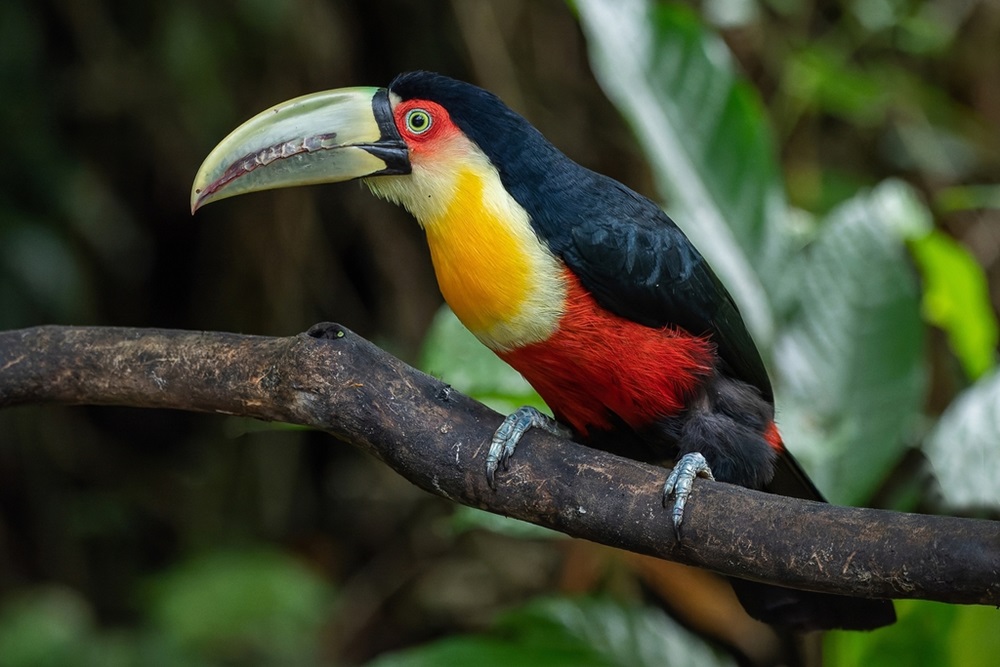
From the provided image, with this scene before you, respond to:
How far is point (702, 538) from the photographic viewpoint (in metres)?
1.25

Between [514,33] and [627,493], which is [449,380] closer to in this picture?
[627,493]

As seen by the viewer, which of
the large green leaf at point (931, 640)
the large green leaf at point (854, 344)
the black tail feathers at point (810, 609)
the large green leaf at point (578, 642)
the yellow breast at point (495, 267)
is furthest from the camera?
the large green leaf at point (854, 344)

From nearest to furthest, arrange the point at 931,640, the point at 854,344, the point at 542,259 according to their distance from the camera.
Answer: the point at 542,259 → the point at 931,640 → the point at 854,344

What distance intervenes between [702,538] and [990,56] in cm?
294

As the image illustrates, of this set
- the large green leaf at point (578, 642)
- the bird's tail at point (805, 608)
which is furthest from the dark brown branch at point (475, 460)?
the large green leaf at point (578, 642)

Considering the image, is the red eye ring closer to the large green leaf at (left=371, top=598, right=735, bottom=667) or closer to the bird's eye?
the bird's eye

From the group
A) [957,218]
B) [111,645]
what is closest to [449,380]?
[111,645]

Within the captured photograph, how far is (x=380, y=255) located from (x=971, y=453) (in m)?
1.92

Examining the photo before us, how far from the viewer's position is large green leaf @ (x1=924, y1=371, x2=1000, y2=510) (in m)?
1.96

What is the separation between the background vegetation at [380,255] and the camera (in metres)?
2.23

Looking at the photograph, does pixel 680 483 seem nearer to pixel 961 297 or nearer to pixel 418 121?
pixel 418 121

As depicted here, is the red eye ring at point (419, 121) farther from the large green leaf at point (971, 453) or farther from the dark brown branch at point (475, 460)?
the large green leaf at point (971, 453)

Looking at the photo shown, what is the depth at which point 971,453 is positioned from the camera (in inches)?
78.5

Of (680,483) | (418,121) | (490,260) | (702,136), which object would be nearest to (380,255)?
(702,136)
